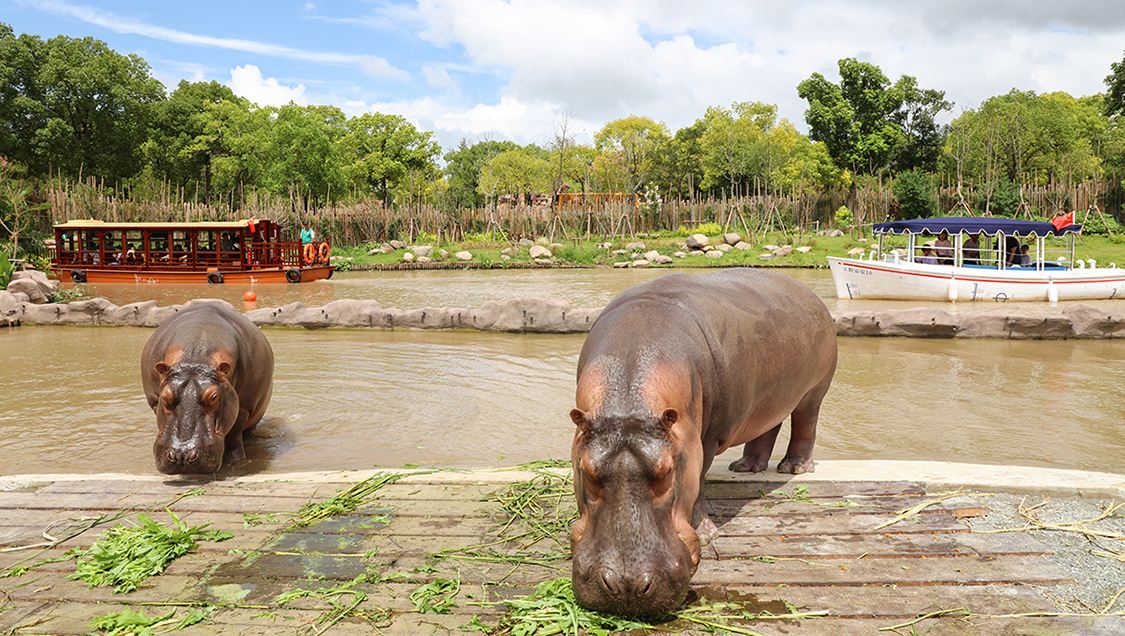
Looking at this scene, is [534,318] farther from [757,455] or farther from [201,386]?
[757,455]

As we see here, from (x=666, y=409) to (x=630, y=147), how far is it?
55.1 meters

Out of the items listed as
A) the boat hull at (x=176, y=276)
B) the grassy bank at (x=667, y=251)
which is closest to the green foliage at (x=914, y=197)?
the grassy bank at (x=667, y=251)

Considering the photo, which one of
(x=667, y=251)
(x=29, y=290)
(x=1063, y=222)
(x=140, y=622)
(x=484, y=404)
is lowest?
(x=484, y=404)

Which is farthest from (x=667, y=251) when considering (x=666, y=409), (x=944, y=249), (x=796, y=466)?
(x=666, y=409)

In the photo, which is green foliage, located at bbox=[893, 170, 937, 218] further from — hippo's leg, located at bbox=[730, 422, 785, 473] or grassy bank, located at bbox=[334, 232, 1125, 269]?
hippo's leg, located at bbox=[730, 422, 785, 473]

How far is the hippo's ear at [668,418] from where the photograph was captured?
3.10 m

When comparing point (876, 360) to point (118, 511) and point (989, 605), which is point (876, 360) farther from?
point (118, 511)

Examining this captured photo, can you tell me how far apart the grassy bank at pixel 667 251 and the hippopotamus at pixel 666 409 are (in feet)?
85.1

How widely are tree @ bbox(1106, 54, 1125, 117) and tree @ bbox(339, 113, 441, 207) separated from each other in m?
37.3

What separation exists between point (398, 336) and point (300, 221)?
23.6 meters

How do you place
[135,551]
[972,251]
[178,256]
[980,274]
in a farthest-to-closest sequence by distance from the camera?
[178,256], [972,251], [980,274], [135,551]

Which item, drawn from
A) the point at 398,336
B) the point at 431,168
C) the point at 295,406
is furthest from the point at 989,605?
the point at 431,168

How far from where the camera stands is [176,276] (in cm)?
2572

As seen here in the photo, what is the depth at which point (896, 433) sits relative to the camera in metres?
7.89
